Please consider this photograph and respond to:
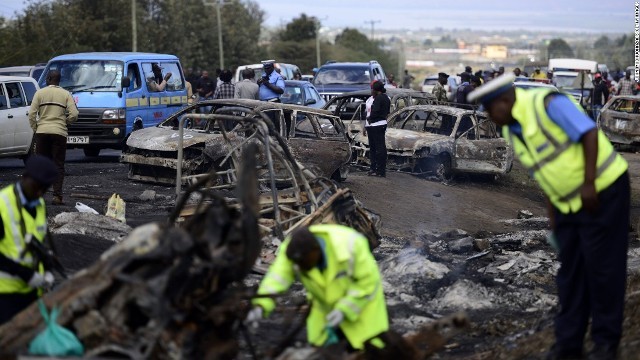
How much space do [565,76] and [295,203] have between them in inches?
1182

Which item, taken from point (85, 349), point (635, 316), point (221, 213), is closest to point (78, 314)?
point (85, 349)

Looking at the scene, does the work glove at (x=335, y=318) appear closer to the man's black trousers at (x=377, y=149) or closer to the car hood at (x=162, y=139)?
the car hood at (x=162, y=139)

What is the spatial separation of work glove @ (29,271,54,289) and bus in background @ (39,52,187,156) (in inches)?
456

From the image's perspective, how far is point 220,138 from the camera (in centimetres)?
1360

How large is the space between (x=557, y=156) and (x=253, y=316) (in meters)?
1.91

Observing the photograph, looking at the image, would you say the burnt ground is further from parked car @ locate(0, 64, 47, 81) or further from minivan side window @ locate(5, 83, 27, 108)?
parked car @ locate(0, 64, 47, 81)

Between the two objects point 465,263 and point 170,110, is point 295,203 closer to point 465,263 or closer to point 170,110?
point 465,263

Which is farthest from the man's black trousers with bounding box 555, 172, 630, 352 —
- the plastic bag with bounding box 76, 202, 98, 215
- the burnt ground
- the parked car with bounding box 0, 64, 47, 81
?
the parked car with bounding box 0, 64, 47, 81

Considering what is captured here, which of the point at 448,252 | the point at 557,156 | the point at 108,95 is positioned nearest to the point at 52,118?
the point at 448,252

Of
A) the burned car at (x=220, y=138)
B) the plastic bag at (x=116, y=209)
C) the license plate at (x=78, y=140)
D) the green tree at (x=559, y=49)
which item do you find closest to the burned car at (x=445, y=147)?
the burned car at (x=220, y=138)

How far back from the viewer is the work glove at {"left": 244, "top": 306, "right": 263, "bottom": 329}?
5516mm

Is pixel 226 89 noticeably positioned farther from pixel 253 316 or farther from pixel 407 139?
pixel 253 316

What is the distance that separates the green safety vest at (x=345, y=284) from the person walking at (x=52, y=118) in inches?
291

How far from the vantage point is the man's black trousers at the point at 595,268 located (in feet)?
18.7
